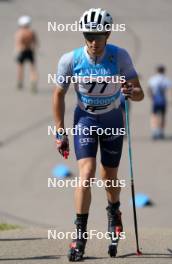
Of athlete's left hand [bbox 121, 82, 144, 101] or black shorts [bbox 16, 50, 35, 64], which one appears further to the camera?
black shorts [bbox 16, 50, 35, 64]

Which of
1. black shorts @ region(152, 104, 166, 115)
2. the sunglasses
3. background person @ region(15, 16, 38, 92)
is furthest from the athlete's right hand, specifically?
background person @ region(15, 16, 38, 92)

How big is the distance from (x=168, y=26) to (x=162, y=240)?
22108mm

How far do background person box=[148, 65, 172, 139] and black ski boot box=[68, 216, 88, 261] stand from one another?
1343 cm

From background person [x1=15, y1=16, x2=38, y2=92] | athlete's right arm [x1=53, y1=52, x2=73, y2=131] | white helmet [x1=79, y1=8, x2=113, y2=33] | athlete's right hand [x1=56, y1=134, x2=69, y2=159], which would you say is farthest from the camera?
background person [x1=15, y1=16, x2=38, y2=92]

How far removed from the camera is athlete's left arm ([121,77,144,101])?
888cm

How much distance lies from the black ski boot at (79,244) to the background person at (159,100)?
44.1ft

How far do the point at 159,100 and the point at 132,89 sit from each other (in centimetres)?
1369

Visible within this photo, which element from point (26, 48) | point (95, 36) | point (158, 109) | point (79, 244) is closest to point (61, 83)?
point (95, 36)

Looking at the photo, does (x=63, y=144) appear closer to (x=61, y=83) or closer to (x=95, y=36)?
(x=61, y=83)

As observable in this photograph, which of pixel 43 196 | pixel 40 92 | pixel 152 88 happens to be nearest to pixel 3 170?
pixel 43 196

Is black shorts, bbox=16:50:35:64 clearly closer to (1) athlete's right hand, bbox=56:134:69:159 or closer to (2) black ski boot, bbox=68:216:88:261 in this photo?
(1) athlete's right hand, bbox=56:134:69:159

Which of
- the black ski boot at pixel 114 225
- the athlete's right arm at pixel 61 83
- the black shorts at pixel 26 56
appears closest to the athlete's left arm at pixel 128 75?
the athlete's right arm at pixel 61 83

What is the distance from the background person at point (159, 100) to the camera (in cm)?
2234

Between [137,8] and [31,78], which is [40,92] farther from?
[137,8]
